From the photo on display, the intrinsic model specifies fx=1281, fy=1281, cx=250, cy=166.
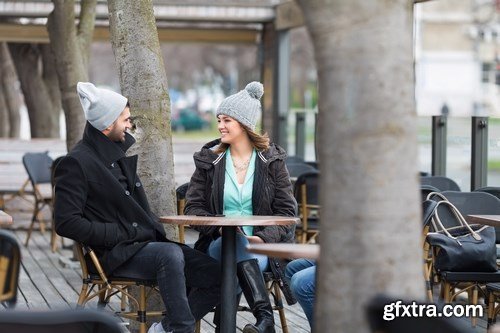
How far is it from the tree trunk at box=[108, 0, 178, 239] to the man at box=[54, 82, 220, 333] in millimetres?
683

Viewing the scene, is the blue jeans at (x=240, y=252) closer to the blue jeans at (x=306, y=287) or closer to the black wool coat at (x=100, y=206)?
the blue jeans at (x=306, y=287)

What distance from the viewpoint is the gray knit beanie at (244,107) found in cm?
795

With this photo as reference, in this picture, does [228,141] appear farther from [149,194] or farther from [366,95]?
[366,95]

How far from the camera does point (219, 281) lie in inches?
297

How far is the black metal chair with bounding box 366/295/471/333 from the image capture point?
151 inches

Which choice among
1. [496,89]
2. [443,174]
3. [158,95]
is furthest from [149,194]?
[496,89]

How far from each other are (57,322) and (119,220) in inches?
126

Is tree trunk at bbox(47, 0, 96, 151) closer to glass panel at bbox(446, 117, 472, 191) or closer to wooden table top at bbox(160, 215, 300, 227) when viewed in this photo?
glass panel at bbox(446, 117, 472, 191)

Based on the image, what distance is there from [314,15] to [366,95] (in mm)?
349

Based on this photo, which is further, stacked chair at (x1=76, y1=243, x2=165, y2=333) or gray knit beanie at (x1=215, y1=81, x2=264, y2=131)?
gray knit beanie at (x1=215, y1=81, x2=264, y2=131)

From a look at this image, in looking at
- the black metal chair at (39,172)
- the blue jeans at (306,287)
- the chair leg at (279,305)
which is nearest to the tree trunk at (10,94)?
the black metal chair at (39,172)

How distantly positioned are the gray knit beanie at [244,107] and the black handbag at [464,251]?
1.29 metres

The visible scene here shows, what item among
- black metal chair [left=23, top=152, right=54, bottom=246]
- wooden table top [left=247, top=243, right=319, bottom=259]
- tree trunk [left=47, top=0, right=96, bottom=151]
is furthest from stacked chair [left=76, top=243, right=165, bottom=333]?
black metal chair [left=23, top=152, right=54, bottom=246]

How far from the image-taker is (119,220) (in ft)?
23.9
